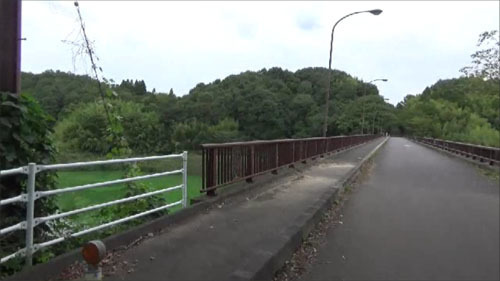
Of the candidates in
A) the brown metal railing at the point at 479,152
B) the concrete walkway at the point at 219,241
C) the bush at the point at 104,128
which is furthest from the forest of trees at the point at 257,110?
the concrete walkway at the point at 219,241

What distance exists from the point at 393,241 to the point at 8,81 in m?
5.73

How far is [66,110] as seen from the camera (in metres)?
10.4

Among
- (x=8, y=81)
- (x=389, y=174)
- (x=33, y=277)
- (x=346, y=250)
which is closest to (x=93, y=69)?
(x=8, y=81)

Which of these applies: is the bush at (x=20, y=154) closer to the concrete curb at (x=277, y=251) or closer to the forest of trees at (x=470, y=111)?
the concrete curb at (x=277, y=251)

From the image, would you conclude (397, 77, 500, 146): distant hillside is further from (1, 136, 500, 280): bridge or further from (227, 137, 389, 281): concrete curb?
(227, 137, 389, 281): concrete curb

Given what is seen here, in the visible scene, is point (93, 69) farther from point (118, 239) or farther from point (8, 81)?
point (118, 239)

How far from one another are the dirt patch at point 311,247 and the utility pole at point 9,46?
3.56m

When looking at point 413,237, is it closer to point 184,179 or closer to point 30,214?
point 184,179

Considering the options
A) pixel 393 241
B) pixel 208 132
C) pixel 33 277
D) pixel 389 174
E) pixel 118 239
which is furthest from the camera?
pixel 208 132

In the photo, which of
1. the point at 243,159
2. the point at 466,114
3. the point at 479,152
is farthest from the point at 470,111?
the point at 243,159

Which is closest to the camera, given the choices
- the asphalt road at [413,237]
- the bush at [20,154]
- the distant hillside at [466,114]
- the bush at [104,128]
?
the bush at [20,154]

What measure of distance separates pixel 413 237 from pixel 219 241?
3343mm

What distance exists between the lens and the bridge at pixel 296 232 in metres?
5.14

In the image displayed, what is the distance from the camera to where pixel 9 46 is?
4.93m
